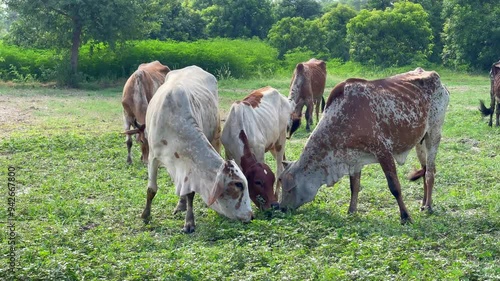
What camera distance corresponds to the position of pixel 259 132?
1016 cm

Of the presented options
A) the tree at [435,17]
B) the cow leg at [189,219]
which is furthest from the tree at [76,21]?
the cow leg at [189,219]

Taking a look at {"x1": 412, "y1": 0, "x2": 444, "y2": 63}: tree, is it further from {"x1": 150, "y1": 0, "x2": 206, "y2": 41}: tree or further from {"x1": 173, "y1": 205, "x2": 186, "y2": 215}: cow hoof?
{"x1": 173, "y1": 205, "x2": 186, "y2": 215}: cow hoof

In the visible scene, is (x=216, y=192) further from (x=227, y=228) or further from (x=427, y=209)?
(x=427, y=209)

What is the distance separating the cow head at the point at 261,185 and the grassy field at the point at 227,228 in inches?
9.1

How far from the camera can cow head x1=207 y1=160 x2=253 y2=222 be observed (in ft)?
27.7

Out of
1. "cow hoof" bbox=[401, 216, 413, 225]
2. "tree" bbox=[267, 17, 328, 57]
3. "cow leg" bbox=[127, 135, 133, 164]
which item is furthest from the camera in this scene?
"tree" bbox=[267, 17, 328, 57]

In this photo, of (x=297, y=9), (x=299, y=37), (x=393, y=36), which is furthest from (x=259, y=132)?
(x=297, y=9)

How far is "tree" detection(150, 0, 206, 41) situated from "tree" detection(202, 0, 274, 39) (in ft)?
6.08

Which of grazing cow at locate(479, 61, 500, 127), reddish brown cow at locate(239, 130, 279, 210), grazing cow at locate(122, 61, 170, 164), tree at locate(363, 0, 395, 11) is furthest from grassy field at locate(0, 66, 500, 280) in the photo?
tree at locate(363, 0, 395, 11)

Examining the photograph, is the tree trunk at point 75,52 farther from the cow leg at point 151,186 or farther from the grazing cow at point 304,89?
the cow leg at point 151,186

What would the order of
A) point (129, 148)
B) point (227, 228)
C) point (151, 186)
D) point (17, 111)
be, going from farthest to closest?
point (17, 111), point (129, 148), point (151, 186), point (227, 228)

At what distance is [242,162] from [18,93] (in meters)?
19.2

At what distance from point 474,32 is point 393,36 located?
175 inches

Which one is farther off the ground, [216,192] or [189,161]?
[189,161]
